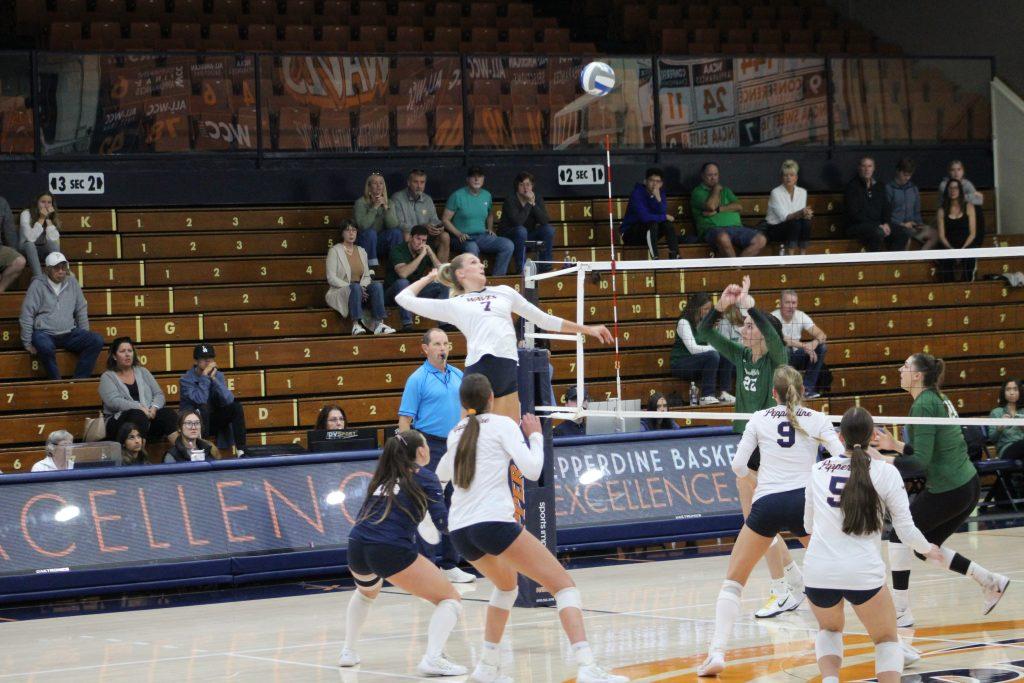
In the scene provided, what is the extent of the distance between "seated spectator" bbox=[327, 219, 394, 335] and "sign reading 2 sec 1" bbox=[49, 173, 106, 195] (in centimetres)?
283

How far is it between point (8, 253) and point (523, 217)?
5696 mm

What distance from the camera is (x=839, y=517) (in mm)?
6000

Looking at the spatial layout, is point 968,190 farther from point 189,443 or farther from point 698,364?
point 189,443

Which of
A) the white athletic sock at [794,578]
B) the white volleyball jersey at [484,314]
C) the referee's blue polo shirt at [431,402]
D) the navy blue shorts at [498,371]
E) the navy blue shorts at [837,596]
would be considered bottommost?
the white athletic sock at [794,578]

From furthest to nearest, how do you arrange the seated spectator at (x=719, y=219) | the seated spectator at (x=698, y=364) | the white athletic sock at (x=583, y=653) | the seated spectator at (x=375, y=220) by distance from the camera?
the seated spectator at (x=719, y=219) < the seated spectator at (x=375, y=220) < the seated spectator at (x=698, y=364) < the white athletic sock at (x=583, y=653)

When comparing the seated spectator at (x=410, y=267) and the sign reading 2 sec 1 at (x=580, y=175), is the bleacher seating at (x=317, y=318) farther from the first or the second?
the seated spectator at (x=410, y=267)

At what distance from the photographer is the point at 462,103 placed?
56.1ft

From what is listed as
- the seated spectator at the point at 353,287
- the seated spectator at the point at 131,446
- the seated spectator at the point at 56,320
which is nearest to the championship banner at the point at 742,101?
the seated spectator at the point at 353,287

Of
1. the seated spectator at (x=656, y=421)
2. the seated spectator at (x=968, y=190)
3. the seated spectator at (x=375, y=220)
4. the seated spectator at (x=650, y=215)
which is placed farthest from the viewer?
the seated spectator at (x=968, y=190)

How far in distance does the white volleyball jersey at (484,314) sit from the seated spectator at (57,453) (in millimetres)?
4405

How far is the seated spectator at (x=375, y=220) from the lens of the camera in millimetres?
15828

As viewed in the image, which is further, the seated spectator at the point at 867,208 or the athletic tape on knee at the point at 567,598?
the seated spectator at the point at 867,208

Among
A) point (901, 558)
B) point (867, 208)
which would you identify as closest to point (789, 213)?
point (867, 208)

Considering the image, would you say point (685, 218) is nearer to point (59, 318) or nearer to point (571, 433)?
point (571, 433)
